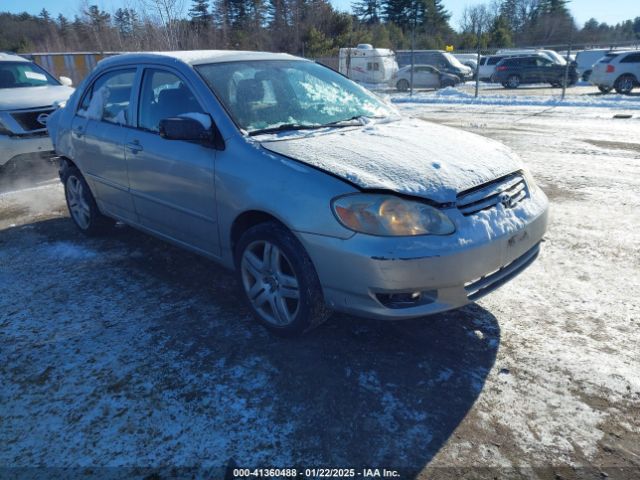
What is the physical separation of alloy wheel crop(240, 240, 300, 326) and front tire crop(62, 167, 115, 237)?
7.80ft

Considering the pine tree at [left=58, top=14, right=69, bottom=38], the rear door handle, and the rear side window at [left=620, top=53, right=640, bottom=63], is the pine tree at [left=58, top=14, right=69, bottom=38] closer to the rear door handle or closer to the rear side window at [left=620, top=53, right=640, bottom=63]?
the rear side window at [left=620, top=53, right=640, bottom=63]

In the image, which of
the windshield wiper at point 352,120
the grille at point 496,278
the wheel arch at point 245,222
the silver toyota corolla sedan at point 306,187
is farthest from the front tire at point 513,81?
the wheel arch at point 245,222

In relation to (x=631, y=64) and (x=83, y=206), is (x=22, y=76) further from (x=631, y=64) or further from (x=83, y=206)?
(x=631, y=64)

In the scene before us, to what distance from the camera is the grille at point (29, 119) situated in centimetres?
688

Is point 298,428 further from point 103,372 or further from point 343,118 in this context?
point 343,118

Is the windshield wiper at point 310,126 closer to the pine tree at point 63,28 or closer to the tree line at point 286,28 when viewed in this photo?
the tree line at point 286,28

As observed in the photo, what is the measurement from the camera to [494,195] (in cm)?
281

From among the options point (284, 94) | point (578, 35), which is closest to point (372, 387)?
point (284, 94)

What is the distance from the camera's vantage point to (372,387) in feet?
8.39

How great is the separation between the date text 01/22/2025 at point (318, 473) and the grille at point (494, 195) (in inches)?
52.5

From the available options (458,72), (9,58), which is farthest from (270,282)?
(458,72)

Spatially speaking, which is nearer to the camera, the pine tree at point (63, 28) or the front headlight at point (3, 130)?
the front headlight at point (3, 130)

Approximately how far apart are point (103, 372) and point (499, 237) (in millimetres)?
2290

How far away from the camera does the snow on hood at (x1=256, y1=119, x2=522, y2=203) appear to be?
262 centimetres
